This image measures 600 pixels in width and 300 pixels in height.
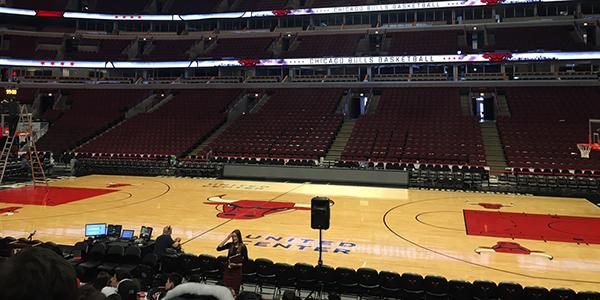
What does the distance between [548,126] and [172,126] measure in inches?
1050

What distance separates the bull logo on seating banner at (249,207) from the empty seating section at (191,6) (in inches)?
1205

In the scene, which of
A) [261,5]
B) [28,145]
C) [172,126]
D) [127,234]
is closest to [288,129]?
[172,126]

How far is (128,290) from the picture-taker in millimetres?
4953

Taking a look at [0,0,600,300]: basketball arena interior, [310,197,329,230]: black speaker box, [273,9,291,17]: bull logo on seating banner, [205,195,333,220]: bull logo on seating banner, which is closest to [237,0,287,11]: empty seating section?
[0,0,600,300]: basketball arena interior

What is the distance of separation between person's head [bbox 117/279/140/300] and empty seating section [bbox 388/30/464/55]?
105ft

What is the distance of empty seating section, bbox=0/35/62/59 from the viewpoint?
38094 mm

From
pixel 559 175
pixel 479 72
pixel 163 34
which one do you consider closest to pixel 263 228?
pixel 559 175

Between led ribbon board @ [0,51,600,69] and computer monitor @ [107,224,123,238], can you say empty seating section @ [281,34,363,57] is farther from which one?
computer monitor @ [107,224,123,238]

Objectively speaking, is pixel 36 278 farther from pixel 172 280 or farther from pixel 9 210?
pixel 9 210

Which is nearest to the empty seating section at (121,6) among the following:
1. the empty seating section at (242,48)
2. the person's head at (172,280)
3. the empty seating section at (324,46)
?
the empty seating section at (242,48)

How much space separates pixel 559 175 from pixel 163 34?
124 feet

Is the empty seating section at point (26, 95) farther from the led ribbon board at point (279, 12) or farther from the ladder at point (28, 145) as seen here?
the ladder at point (28, 145)

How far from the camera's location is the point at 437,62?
107ft

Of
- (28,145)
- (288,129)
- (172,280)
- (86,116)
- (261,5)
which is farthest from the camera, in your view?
(261,5)
